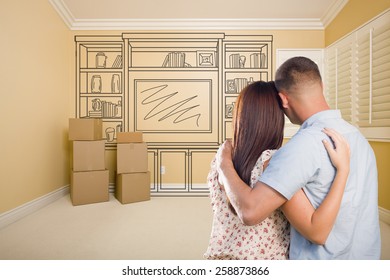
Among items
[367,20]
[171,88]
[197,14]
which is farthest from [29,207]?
[367,20]

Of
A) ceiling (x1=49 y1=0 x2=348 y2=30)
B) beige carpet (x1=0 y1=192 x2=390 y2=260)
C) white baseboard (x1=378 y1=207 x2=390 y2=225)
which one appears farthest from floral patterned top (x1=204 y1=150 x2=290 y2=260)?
ceiling (x1=49 y1=0 x2=348 y2=30)

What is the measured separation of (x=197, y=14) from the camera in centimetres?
383

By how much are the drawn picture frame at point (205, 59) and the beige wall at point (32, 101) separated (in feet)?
6.23

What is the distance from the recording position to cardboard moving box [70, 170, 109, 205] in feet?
10.7

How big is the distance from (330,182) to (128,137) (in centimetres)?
310

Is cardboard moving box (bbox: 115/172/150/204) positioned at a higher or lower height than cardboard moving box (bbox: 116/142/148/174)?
lower

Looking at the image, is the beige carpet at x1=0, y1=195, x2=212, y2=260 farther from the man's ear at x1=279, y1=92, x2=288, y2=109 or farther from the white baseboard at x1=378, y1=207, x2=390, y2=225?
the white baseboard at x1=378, y1=207, x2=390, y2=225

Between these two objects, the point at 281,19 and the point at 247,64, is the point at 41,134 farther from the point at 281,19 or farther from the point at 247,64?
the point at 281,19

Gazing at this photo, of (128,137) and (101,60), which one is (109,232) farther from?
(101,60)

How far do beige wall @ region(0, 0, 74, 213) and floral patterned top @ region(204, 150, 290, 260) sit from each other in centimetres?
240

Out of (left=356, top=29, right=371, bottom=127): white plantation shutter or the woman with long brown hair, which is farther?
(left=356, top=29, right=371, bottom=127): white plantation shutter

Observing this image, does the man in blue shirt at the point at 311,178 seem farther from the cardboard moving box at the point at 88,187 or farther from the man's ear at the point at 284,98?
the cardboard moving box at the point at 88,187

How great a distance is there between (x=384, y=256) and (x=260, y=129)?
1.74 meters
